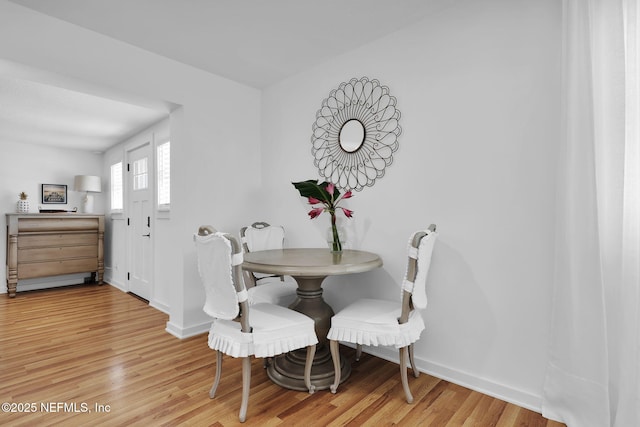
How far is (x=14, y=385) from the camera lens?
211 cm

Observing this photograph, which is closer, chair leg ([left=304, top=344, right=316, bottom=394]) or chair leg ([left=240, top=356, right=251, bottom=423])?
chair leg ([left=240, top=356, right=251, bottom=423])

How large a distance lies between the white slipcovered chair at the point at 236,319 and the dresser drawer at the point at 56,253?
434cm

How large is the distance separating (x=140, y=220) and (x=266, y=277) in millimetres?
2497

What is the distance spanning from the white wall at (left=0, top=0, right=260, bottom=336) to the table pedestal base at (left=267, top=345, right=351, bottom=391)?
3.90 feet

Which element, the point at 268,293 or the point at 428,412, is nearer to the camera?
the point at 428,412

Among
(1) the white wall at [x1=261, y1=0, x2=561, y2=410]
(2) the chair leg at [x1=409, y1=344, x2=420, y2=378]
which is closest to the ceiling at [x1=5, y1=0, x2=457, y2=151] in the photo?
(1) the white wall at [x1=261, y1=0, x2=561, y2=410]

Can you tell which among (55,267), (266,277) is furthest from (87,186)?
(266,277)

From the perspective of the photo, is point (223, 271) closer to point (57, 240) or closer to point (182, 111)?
point (182, 111)

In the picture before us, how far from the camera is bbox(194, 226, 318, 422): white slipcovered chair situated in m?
1.70

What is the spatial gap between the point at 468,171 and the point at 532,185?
0.36 m

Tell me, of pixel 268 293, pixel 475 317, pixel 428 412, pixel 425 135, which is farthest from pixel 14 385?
pixel 425 135

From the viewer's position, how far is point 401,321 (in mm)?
1906

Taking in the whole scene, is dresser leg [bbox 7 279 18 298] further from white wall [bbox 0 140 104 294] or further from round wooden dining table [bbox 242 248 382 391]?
round wooden dining table [bbox 242 248 382 391]

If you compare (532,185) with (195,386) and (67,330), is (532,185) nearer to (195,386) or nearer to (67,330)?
(195,386)
